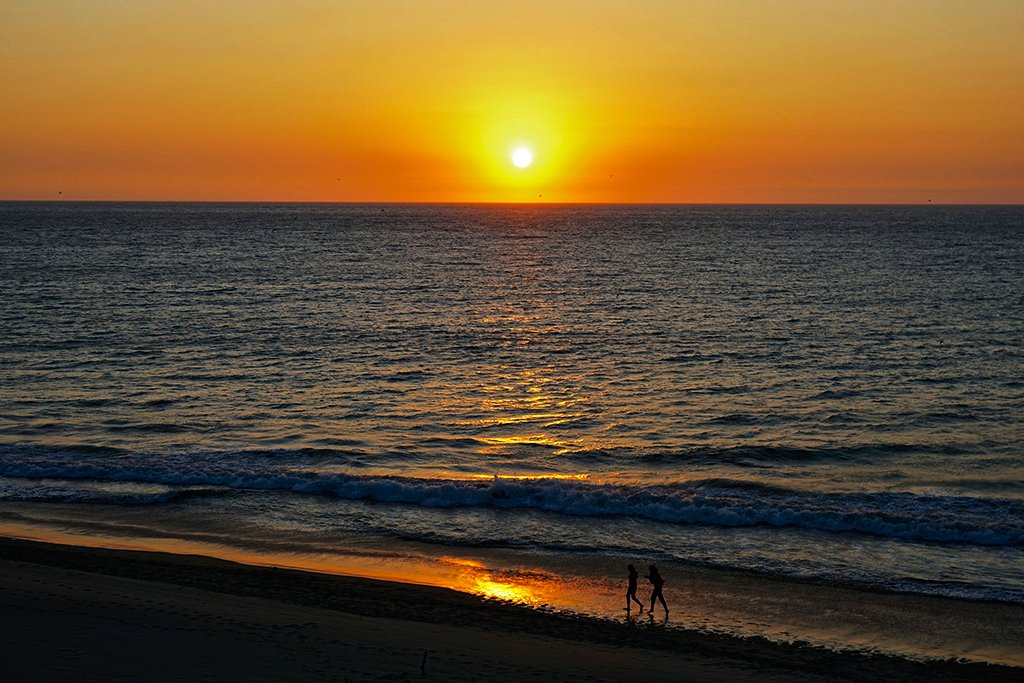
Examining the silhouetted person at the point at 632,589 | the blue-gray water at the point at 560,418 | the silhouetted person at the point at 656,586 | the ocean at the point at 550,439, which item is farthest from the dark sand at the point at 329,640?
the blue-gray water at the point at 560,418

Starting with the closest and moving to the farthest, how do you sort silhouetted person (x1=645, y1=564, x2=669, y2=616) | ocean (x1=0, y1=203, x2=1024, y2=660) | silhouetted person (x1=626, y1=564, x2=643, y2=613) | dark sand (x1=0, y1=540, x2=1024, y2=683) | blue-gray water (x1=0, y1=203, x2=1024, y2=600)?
dark sand (x1=0, y1=540, x2=1024, y2=683)
silhouetted person (x1=645, y1=564, x2=669, y2=616)
silhouetted person (x1=626, y1=564, x2=643, y2=613)
ocean (x1=0, y1=203, x2=1024, y2=660)
blue-gray water (x1=0, y1=203, x2=1024, y2=600)

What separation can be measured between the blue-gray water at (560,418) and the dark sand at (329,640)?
15.8ft

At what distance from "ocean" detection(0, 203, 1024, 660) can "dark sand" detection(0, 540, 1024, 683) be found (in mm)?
1309

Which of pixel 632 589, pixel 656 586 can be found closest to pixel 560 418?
pixel 632 589

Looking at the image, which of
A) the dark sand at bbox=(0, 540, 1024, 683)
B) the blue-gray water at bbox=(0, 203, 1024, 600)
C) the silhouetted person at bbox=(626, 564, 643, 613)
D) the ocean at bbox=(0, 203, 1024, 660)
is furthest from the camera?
the blue-gray water at bbox=(0, 203, 1024, 600)

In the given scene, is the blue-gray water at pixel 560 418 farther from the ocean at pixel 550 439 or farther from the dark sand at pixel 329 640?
the dark sand at pixel 329 640

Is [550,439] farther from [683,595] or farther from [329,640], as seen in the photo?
[329,640]

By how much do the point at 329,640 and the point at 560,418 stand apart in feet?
70.4

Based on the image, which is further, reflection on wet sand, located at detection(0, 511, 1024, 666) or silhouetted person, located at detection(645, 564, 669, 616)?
silhouetted person, located at detection(645, 564, 669, 616)

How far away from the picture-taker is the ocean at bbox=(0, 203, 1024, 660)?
25.0 meters

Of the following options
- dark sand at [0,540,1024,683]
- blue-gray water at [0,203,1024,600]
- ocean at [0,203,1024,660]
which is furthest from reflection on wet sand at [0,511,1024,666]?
blue-gray water at [0,203,1024,600]

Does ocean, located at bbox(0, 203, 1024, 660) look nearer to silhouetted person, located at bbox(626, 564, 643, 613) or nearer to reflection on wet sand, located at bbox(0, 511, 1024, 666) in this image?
reflection on wet sand, located at bbox(0, 511, 1024, 666)

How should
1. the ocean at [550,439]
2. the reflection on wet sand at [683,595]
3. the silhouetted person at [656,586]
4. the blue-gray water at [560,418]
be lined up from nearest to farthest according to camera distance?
the reflection on wet sand at [683,595]
the silhouetted person at [656,586]
the ocean at [550,439]
the blue-gray water at [560,418]

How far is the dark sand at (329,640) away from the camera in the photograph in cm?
1775
